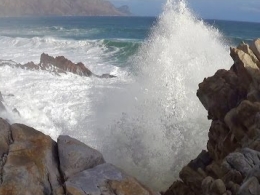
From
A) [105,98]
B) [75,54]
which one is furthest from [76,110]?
[75,54]

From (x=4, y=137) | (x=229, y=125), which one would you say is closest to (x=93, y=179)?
(x=4, y=137)

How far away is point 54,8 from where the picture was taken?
176000mm

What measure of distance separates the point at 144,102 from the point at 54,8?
165 m

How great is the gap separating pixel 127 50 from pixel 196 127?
24646 mm

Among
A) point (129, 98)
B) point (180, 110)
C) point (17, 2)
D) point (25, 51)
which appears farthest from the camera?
point (17, 2)

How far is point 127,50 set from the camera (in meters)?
38.0

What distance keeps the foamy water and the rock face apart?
6.67 ft

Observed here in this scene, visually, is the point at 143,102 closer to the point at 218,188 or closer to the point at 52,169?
the point at 52,169

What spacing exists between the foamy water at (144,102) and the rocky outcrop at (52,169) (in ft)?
12.6

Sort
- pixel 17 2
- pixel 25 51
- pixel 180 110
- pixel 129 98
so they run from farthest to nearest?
pixel 17 2
pixel 25 51
pixel 129 98
pixel 180 110

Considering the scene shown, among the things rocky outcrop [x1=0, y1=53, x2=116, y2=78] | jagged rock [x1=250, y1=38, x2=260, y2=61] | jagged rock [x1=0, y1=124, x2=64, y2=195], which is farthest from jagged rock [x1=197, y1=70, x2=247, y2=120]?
rocky outcrop [x1=0, y1=53, x2=116, y2=78]

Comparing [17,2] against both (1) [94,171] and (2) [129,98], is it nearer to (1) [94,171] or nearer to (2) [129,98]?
(2) [129,98]

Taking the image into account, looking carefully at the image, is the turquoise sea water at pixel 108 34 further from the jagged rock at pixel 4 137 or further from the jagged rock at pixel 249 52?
the jagged rock at pixel 4 137

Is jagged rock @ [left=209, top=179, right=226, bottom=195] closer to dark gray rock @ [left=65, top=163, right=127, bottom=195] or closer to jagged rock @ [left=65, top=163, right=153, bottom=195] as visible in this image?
jagged rock @ [left=65, top=163, right=153, bottom=195]
